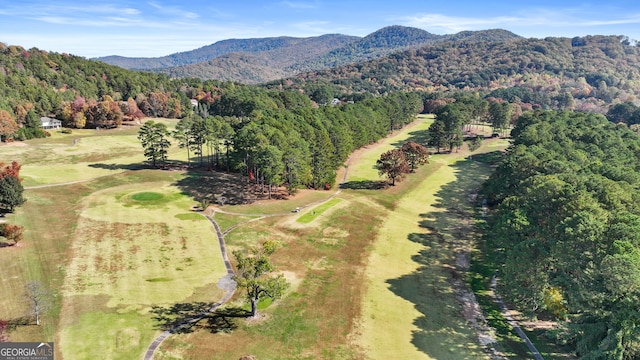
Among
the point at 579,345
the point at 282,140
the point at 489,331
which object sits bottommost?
the point at 489,331

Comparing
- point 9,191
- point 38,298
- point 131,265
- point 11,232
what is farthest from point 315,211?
point 9,191

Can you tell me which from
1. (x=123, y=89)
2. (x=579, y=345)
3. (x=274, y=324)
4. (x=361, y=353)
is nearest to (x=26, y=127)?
(x=123, y=89)

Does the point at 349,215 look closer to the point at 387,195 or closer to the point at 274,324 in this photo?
the point at 387,195

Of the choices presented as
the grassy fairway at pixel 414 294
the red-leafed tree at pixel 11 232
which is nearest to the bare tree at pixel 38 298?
the red-leafed tree at pixel 11 232

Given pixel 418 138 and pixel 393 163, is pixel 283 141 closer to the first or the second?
pixel 393 163

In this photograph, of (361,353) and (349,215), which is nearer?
(361,353)

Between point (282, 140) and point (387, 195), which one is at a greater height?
point (282, 140)
